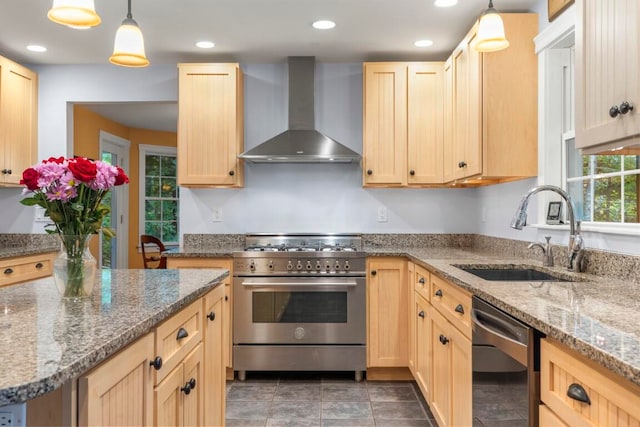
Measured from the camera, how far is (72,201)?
143 centimetres

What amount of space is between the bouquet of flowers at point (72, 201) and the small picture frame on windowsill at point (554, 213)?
2.18 meters

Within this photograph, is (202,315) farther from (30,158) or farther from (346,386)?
(30,158)

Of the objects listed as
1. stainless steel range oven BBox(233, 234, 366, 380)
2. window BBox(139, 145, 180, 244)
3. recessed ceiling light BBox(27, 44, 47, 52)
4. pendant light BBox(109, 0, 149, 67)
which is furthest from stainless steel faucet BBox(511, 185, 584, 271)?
window BBox(139, 145, 180, 244)

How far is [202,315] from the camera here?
1.81 meters

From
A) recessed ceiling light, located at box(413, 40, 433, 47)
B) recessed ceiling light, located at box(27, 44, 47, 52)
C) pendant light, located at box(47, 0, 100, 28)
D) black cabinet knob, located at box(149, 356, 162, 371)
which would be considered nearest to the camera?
black cabinet knob, located at box(149, 356, 162, 371)

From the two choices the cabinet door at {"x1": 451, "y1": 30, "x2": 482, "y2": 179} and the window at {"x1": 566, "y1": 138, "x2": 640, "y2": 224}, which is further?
the cabinet door at {"x1": 451, "y1": 30, "x2": 482, "y2": 179}

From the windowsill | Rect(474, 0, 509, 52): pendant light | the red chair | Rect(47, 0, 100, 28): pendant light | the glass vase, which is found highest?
Rect(474, 0, 509, 52): pendant light

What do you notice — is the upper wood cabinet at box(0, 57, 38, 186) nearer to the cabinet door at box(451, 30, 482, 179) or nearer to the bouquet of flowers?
the bouquet of flowers

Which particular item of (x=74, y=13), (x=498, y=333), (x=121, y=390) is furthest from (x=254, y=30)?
(x=121, y=390)

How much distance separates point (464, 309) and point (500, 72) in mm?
1485

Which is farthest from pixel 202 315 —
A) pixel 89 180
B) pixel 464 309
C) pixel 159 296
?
pixel 464 309

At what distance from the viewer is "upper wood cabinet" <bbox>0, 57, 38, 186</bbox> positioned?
11.7 feet

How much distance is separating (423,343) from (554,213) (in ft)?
3.47

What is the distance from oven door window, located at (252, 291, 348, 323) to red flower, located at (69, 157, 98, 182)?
205cm
